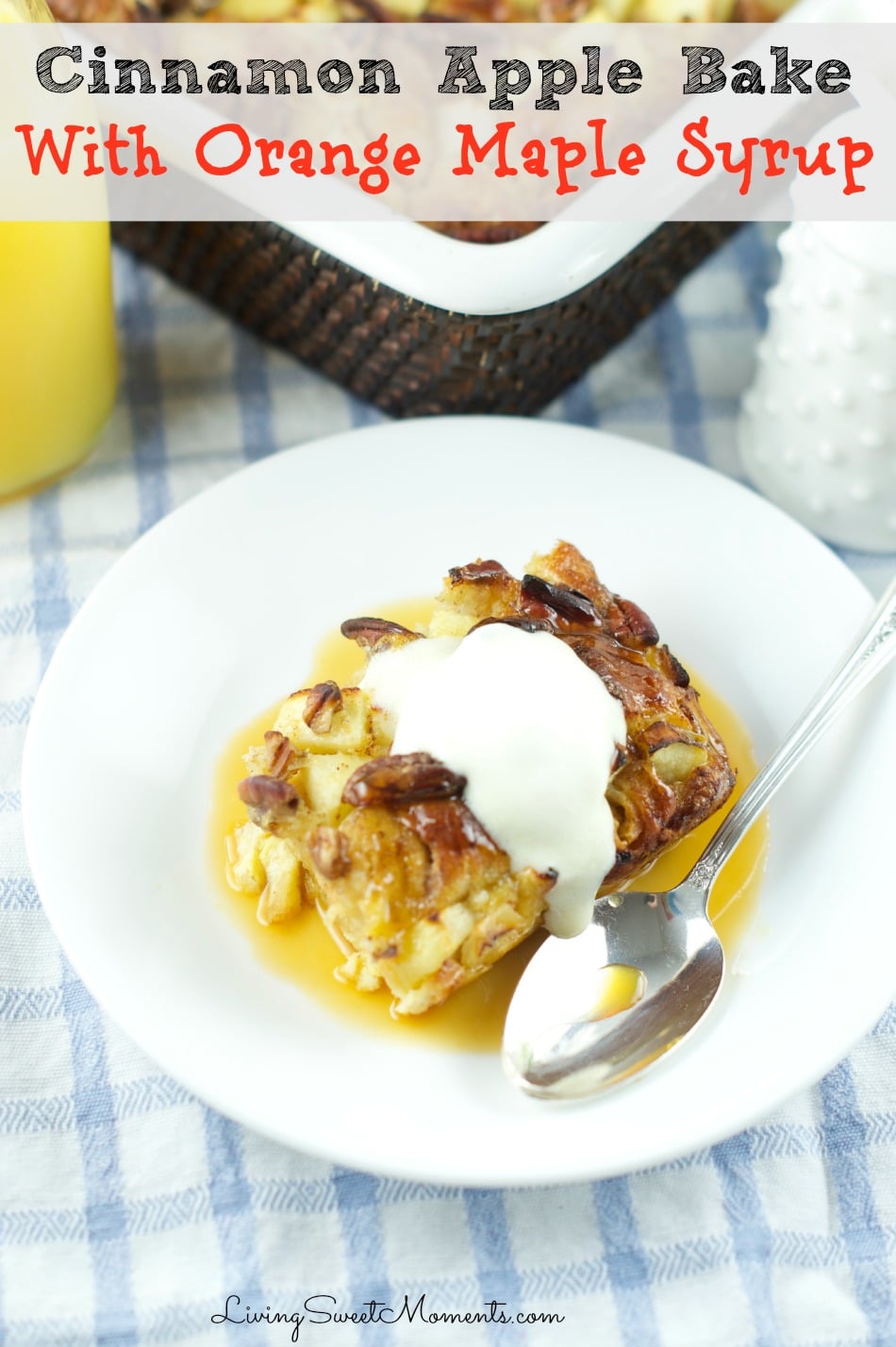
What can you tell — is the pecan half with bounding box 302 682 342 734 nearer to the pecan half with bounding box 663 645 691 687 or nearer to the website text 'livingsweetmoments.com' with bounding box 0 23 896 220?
the pecan half with bounding box 663 645 691 687

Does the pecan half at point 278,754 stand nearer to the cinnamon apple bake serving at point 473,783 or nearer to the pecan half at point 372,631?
the cinnamon apple bake serving at point 473,783

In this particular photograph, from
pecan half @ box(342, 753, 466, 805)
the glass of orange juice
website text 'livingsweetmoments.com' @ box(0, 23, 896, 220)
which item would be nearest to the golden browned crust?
pecan half @ box(342, 753, 466, 805)

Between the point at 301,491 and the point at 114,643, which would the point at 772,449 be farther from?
the point at 114,643

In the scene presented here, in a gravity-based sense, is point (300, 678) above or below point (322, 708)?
below

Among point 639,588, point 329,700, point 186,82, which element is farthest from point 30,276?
point 639,588

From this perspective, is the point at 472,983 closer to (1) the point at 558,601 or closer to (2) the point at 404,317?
(1) the point at 558,601

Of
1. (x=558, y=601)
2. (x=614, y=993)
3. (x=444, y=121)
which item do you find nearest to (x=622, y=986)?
(x=614, y=993)

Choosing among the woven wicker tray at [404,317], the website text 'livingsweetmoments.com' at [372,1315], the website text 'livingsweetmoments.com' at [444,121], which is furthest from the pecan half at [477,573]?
the website text 'livingsweetmoments.com' at [372,1315]
